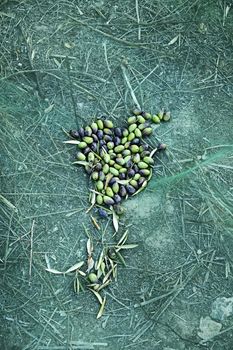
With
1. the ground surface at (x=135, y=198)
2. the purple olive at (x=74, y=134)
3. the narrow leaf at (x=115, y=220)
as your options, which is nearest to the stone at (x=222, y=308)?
the ground surface at (x=135, y=198)

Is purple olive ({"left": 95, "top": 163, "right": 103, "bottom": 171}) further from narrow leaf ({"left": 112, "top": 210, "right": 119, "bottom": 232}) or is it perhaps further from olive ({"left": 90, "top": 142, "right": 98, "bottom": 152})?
narrow leaf ({"left": 112, "top": 210, "right": 119, "bottom": 232})

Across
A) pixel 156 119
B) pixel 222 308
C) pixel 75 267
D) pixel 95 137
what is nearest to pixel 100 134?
pixel 95 137

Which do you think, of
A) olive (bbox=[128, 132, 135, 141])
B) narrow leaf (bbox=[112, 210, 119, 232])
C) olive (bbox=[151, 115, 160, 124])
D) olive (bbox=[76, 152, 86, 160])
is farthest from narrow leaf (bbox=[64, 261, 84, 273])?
olive (bbox=[151, 115, 160, 124])

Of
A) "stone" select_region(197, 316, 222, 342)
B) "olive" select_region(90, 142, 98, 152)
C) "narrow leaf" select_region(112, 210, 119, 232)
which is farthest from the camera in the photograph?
"olive" select_region(90, 142, 98, 152)

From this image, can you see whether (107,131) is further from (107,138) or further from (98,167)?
(98,167)

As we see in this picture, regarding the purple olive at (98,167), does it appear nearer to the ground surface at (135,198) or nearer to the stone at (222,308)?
the ground surface at (135,198)

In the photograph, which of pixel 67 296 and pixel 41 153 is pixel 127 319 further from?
pixel 41 153
